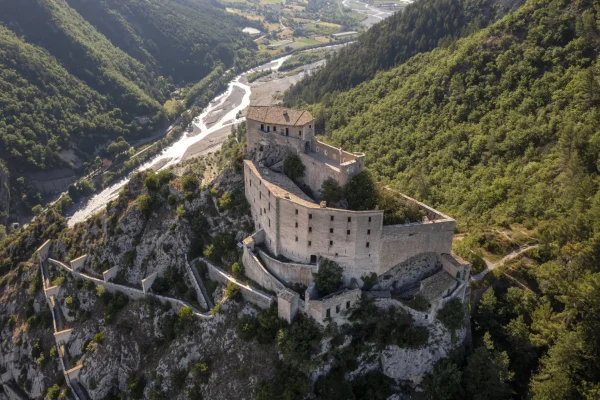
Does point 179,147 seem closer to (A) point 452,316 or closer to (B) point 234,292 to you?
(B) point 234,292

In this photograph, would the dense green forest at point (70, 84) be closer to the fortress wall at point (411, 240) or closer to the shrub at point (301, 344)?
the shrub at point (301, 344)

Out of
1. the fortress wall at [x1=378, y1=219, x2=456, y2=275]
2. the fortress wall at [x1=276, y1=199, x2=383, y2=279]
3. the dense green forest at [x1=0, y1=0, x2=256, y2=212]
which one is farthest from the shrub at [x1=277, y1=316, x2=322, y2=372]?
the dense green forest at [x1=0, y1=0, x2=256, y2=212]

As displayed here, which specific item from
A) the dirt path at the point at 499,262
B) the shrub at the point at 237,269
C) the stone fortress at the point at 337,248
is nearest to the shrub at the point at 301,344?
the stone fortress at the point at 337,248

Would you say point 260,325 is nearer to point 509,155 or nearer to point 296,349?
point 296,349

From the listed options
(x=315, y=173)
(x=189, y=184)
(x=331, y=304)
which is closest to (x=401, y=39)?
(x=189, y=184)

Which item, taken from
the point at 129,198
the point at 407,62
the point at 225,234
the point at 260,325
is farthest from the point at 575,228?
the point at 407,62
